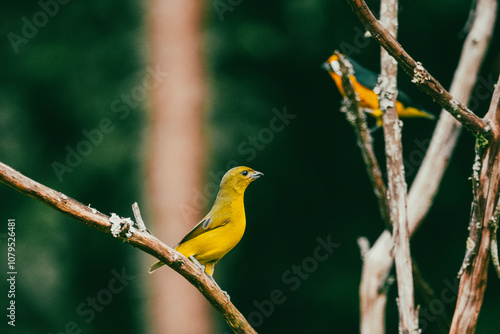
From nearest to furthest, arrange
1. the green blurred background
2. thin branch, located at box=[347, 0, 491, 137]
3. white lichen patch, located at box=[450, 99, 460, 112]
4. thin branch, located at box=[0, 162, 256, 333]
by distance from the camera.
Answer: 1. thin branch, located at box=[0, 162, 256, 333]
2. thin branch, located at box=[347, 0, 491, 137]
3. white lichen patch, located at box=[450, 99, 460, 112]
4. the green blurred background

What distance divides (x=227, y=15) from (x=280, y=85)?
2.52 ft

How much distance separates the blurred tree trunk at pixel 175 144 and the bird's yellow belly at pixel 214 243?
1.65 m

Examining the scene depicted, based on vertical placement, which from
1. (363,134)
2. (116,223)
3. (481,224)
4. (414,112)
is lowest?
(481,224)

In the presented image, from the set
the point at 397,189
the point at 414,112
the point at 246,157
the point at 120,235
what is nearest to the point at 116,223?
the point at 120,235

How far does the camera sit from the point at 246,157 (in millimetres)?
4797

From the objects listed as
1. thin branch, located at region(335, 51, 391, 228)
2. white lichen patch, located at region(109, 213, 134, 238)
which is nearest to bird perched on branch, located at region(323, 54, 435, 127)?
thin branch, located at region(335, 51, 391, 228)

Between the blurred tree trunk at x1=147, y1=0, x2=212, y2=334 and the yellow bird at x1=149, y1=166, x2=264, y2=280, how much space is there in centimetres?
169

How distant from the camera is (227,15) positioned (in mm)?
5000

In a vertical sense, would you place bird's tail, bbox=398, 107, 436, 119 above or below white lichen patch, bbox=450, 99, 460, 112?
below

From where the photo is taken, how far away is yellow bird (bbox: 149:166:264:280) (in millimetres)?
1045

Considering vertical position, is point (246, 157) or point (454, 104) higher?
point (246, 157)

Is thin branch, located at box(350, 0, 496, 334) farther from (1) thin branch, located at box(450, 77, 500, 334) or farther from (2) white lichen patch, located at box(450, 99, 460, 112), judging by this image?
(2) white lichen patch, located at box(450, 99, 460, 112)

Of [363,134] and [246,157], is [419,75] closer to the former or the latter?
[363,134]

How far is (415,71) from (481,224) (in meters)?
0.54
